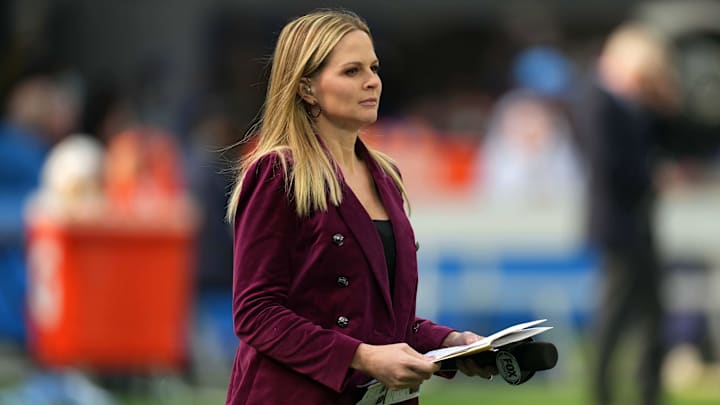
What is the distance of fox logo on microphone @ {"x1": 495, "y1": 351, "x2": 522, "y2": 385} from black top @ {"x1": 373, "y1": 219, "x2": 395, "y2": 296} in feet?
1.05

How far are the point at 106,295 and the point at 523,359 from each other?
6.74 meters

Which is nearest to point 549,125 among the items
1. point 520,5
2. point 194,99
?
point 194,99

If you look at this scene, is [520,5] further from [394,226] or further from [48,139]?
[394,226]

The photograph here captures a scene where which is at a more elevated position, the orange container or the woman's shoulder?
the woman's shoulder

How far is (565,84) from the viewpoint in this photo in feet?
56.5

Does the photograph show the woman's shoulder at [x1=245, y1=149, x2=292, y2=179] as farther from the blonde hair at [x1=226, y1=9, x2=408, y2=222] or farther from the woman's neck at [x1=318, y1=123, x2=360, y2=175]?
the woman's neck at [x1=318, y1=123, x2=360, y2=175]

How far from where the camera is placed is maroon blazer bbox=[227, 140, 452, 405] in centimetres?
395

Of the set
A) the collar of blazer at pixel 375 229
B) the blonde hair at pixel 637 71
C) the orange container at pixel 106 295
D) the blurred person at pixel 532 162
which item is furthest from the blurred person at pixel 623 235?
the collar of blazer at pixel 375 229

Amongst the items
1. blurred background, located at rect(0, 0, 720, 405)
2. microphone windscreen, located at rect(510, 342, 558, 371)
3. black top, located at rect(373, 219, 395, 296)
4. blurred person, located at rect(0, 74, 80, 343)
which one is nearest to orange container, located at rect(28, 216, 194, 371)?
blurred background, located at rect(0, 0, 720, 405)

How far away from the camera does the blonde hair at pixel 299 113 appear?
3986 millimetres

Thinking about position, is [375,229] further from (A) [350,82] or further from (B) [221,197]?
(B) [221,197]

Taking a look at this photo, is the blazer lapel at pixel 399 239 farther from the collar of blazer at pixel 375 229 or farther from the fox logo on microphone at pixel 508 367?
the fox logo on microphone at pixel 508 367

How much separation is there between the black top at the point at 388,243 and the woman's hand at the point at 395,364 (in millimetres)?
224

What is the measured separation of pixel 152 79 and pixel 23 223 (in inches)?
283
